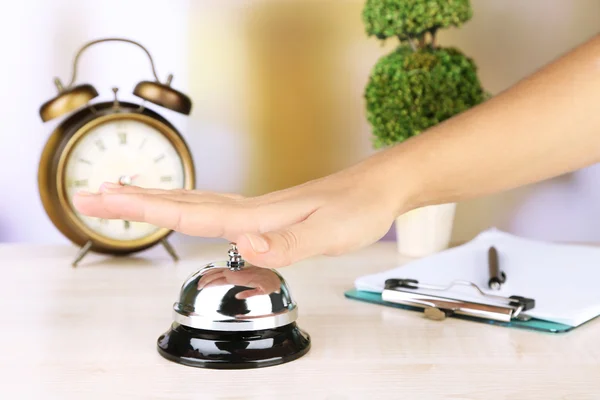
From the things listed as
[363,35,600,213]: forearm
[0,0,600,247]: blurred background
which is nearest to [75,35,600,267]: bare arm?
[363,35,600,213]: forearm

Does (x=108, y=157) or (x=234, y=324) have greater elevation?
(x=108, y=157)

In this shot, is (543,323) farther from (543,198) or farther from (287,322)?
(543,198)

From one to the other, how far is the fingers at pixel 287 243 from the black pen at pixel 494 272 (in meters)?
→ 0.37

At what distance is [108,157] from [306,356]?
639mm

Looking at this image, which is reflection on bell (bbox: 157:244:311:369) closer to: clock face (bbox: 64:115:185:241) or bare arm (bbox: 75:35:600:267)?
bare arm (bbox: 75:35:600:267)

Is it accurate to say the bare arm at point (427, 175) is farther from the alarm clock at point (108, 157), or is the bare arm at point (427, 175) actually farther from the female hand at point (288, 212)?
the alarm clock at point (108, 157)

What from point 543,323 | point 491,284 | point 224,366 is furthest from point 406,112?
point 224,366

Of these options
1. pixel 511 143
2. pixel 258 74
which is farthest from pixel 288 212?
pixel 258 74

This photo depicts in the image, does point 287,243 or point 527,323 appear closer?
point 287,243

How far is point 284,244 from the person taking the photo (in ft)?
2.50

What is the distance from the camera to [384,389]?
746 millimetres

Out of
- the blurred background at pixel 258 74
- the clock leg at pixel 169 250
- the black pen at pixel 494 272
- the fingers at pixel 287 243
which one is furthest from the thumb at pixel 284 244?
the blurred background at pixel 258 74

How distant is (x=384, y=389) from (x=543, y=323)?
290 millimetres

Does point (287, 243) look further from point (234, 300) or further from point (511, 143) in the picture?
point (511, 143)
